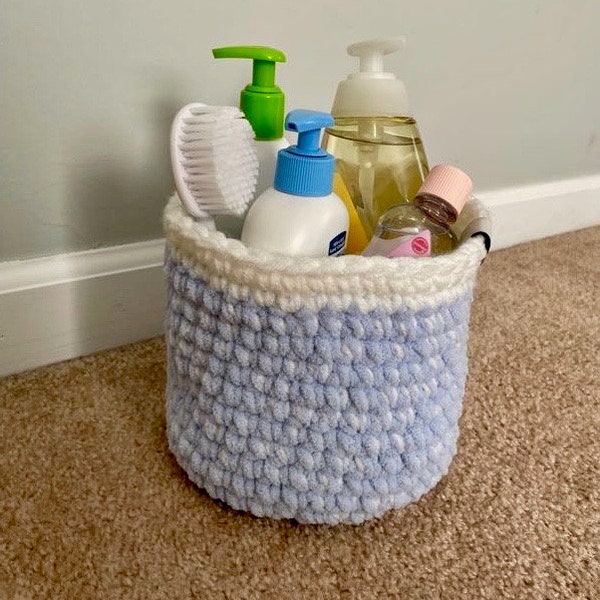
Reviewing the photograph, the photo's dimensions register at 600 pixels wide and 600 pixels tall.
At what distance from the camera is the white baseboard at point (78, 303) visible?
542 millimetres

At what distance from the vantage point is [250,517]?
1.42 ft

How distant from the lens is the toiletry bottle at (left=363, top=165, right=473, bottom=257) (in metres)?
0.41

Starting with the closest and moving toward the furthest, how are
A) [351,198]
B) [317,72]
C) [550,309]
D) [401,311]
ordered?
1. [401,311]
2. [351,198]
3. [317,72]
4. [550,309]

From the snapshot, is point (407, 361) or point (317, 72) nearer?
point (407, 361)

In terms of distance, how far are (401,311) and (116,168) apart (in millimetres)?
294

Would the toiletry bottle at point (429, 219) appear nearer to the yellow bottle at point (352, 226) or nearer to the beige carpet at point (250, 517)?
the yellow bottle at point (352, 226)

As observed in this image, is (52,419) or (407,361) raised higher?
(407,361)

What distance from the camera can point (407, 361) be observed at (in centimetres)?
39

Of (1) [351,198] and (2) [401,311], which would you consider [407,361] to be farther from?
(1) [351,198]

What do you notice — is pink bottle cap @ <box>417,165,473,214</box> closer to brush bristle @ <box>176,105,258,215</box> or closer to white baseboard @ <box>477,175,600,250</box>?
brush bristle @ <box>176,105,258,215</box>

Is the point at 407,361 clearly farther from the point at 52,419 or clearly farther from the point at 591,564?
the point at 52,419

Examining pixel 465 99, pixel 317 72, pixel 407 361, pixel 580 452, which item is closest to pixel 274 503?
pixel 407 361

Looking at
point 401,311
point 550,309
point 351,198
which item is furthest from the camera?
point 550,309

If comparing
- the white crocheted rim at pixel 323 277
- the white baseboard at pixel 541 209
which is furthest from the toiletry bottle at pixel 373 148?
the white baseboard at pixel 541 209
